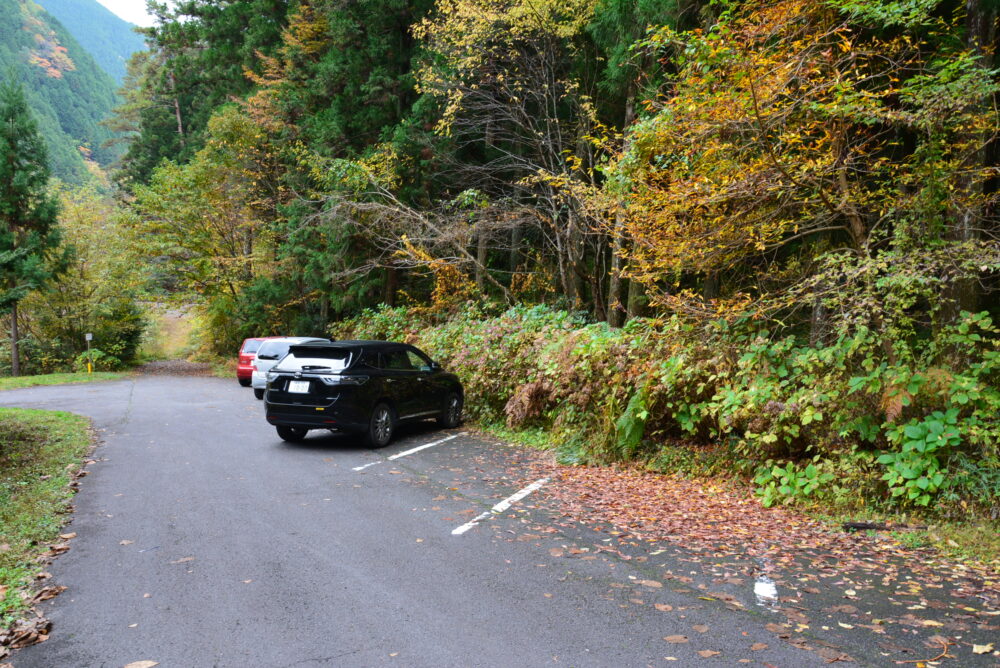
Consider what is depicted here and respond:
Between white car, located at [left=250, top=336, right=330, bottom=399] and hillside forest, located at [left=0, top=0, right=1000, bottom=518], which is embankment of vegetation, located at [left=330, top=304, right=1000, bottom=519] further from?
white car, located at [left=250, top=336, right=330, bottom=399]

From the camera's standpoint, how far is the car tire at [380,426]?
9.96m

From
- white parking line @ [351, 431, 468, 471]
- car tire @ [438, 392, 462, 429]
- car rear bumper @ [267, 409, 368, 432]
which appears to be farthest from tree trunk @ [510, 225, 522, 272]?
car rear bumper @ [267, 409, 368, 432]

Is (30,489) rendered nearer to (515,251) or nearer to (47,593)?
(47,593)

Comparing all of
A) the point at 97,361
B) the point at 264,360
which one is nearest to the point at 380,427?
the point at 264,360

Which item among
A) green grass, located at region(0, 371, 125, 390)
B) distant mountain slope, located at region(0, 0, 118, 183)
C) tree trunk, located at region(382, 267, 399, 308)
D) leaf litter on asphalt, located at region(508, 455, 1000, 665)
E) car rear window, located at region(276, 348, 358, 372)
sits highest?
distant mountain slope, located at region(0, 0, 118, 183)

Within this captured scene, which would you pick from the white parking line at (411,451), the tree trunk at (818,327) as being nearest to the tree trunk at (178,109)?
the white parking line at (411,451)

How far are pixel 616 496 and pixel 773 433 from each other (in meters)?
1.91

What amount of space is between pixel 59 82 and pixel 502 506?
107 metres

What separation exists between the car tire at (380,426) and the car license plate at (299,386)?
Answer: 1124mm

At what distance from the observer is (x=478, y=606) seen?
13.6 feet

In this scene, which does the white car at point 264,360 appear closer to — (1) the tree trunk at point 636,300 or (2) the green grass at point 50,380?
(1) the tree trunk at point 636,300

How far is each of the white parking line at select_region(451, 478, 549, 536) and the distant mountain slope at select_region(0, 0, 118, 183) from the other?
76421mm

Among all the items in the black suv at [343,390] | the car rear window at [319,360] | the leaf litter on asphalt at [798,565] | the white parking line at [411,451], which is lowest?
the white parking line at [411,451]

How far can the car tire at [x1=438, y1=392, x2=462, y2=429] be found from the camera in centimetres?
1203
